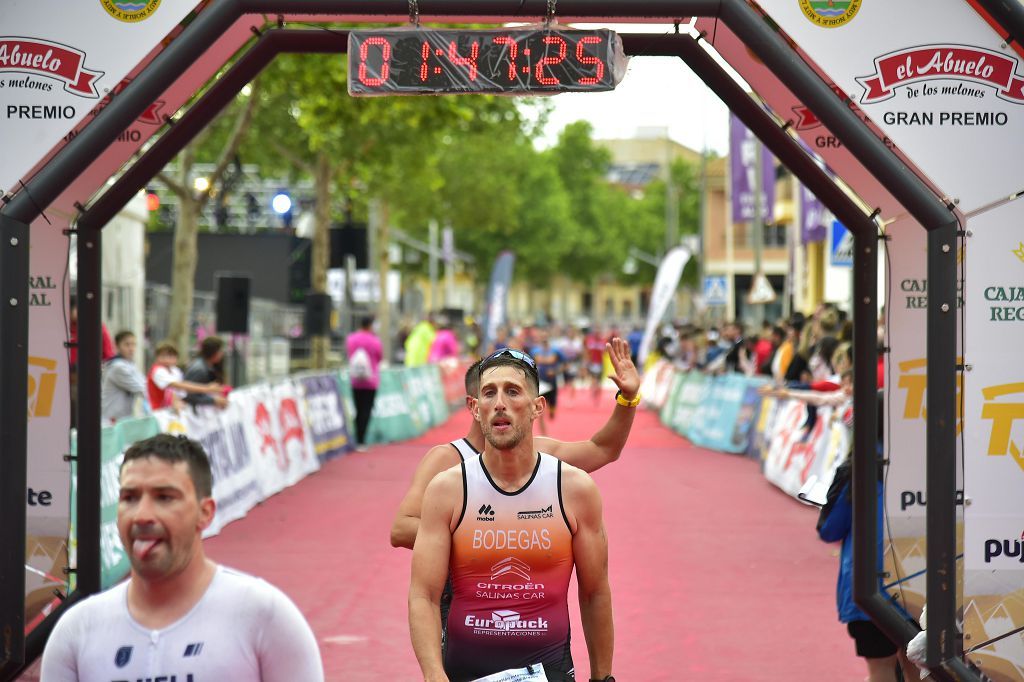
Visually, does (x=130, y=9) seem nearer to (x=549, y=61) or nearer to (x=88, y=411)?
(x=549, y=61)

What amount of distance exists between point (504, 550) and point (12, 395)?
2.89m

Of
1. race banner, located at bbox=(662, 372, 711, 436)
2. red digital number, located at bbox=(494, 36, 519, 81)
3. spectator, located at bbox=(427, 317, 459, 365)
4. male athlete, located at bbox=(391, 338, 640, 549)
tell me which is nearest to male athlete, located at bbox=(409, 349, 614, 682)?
male athlete, located at bbox=(391, 338, 640, 549)

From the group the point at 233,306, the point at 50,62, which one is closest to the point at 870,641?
the point at 50,62

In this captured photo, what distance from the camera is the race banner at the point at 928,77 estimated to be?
6891mm

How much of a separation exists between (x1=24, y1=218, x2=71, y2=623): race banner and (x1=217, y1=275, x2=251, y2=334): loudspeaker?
1102 centimetres

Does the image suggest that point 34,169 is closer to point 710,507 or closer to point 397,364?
point 710,507

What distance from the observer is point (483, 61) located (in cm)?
702

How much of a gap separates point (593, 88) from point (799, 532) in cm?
808

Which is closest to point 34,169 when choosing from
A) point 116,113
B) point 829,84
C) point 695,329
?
point 116,113

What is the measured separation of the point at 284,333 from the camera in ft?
122

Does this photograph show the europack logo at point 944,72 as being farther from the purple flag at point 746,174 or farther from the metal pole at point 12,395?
the purple flag at point 746,174

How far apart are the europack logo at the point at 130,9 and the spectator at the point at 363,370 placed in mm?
14388

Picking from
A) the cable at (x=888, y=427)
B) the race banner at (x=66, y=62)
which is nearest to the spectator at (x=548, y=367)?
the cable at (x=888, y=427)

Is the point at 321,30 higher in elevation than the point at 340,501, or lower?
higher
